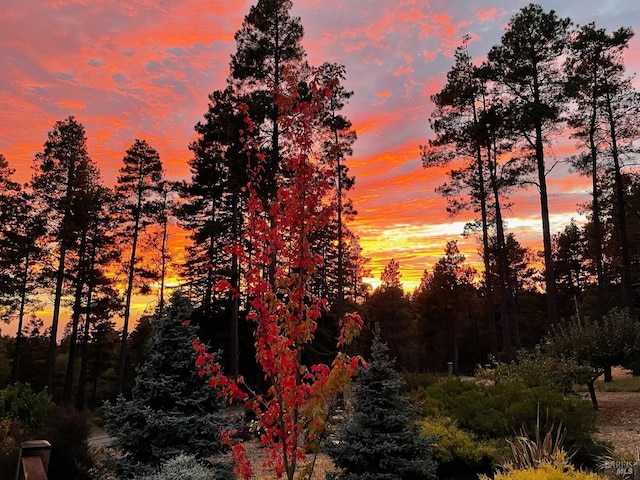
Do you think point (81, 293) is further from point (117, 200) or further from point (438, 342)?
point (438, 342)

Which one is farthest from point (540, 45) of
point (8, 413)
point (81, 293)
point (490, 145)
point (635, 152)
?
point (81, 293)

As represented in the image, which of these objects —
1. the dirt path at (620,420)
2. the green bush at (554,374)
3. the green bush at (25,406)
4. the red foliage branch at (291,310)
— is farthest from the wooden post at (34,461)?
the green bush at (554,374)

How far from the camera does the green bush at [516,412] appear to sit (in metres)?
7.87

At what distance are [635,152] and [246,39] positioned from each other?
62.9 ft

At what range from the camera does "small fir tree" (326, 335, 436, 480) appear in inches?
245

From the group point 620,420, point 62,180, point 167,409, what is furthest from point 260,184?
point 62,180

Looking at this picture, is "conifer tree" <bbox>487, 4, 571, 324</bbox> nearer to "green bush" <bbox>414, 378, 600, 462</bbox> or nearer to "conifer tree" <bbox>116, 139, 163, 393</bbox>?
"green bush" <bbox>414, 378, 600, 462</bbox>

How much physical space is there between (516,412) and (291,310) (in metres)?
5.94

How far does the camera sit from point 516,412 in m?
8.23

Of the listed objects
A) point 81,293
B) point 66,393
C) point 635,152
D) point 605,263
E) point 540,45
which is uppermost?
point 540,45

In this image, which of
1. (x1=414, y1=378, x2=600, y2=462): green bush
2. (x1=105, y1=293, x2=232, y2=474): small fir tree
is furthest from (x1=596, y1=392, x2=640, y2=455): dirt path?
(x1=105, y1=293, x2=232, y2=474): small fir tree

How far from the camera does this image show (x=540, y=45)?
17.2 meters

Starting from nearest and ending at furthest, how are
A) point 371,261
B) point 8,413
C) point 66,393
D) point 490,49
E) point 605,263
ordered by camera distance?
point 8,413, point 490,49, point 66,393, point 605,263, point 371,261

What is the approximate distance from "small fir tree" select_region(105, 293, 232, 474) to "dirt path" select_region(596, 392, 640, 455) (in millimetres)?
7049
